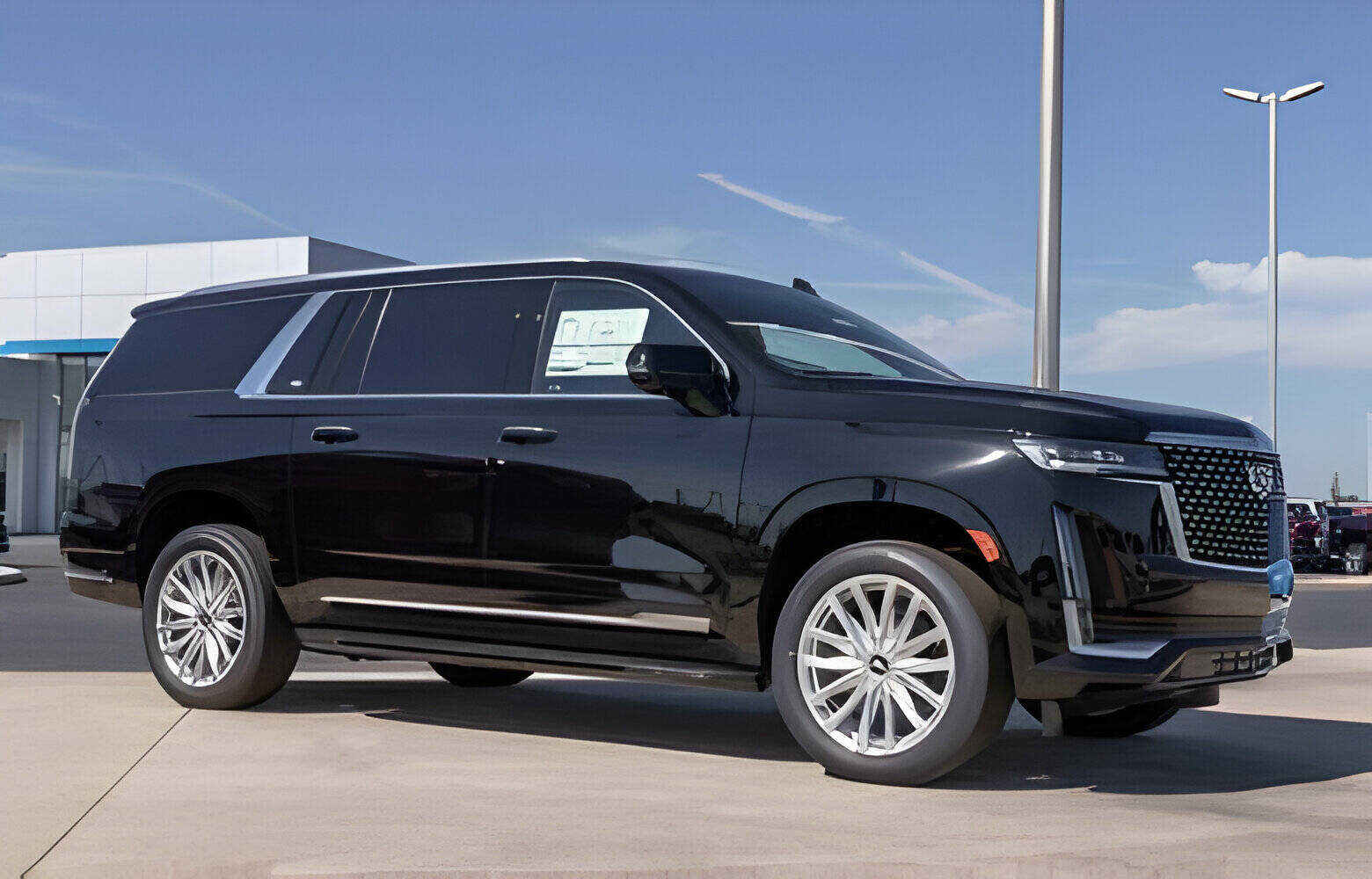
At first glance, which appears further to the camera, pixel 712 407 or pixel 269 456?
pixel 269 456

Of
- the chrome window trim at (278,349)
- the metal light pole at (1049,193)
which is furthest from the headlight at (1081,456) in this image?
the metal light pole at (1049,193)

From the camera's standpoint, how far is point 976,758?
6.63 meters

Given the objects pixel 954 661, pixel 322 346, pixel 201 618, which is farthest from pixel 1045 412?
pixel 201 618

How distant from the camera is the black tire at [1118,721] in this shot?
7.22 metres

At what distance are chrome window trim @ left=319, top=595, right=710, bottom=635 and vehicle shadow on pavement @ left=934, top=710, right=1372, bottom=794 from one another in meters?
1.11

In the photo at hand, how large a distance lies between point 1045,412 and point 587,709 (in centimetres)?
337

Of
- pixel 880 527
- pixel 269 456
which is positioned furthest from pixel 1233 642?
pixel 269 456

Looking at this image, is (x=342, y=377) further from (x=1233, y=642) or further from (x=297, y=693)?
(x=1233, y=642)

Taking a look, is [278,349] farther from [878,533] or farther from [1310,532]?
[1310,532]

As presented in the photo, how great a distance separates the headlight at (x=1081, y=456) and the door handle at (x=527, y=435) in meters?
1.94

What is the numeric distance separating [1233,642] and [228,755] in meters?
3.78

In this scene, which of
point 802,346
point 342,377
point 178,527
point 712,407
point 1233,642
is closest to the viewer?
point 1233,642

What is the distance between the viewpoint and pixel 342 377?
24.2 feet

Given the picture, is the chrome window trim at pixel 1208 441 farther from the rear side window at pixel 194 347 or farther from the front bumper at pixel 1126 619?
the rear side window at pixel 194 347
